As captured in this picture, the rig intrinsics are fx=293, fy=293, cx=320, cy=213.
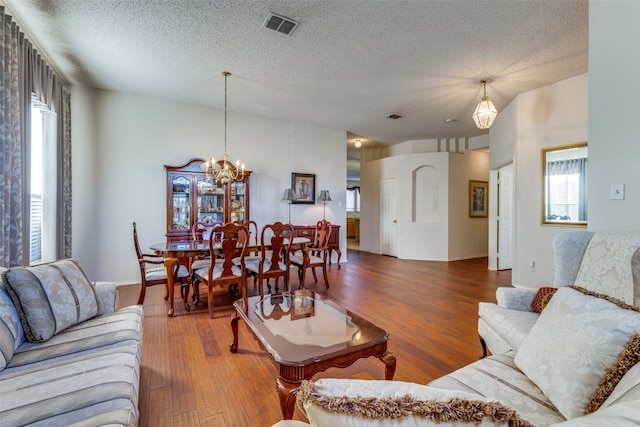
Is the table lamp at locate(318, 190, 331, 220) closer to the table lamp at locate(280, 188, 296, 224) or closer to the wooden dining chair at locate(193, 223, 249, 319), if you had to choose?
the table lamp at locate(280, 188, 296, 224)

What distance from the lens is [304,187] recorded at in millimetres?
5766

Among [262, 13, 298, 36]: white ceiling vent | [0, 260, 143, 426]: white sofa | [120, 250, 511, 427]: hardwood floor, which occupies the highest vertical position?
[262, 13, 298, 36]: white ceiling vent

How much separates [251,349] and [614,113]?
3.23m

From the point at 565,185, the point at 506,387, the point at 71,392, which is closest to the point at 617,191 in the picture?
the point at 506,387

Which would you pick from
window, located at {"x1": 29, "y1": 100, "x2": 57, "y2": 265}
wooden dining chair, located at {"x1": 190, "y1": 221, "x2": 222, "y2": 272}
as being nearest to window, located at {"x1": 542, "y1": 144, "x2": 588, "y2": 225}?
wooden dining chair, located at {"x1": 190, "y1": 221, "x2": 222, "y2": 272}

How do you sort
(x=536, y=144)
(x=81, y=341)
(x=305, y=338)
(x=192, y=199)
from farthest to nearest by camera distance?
(x=192, y=199)
(x=536, y=144)
(x=305, y=338)
(x=81, y=341)

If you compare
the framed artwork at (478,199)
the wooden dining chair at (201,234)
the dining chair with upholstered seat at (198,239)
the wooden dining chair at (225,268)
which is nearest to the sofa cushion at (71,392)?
the wooden dining chair at (225,268)

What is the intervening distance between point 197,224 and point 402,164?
4827 millimetres

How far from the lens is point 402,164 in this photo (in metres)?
6.99

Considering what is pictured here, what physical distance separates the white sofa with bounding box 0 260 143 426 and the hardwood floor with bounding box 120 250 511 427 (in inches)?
16.5

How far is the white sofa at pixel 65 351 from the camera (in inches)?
41.8

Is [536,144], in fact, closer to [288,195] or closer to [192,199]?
[288,195]

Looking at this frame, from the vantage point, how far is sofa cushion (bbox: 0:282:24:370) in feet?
4.43

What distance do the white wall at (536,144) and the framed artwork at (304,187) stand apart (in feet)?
11.1
